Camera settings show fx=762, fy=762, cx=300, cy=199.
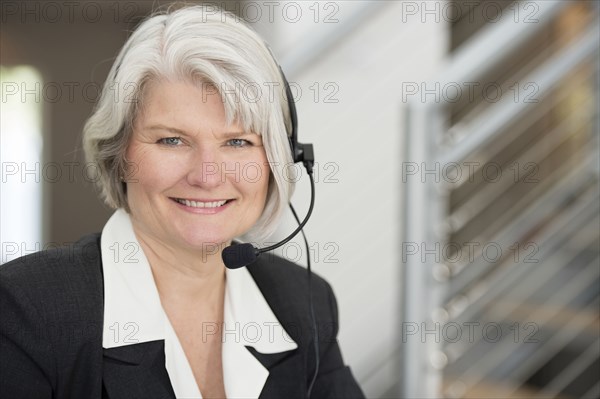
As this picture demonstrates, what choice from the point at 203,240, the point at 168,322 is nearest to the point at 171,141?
the point at 203,240

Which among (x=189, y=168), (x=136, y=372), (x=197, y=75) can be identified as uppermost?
(x=197, y=75)

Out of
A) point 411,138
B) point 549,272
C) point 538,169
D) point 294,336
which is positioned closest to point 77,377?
point 294,336

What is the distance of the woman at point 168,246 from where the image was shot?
3.00ft

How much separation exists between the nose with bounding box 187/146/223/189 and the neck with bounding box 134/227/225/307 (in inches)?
4.5

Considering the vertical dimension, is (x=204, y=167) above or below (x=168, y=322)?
above

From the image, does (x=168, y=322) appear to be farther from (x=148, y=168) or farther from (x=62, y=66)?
(x=62, y=66)

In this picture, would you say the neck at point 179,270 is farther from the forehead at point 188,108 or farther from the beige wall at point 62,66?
the beige wall at point 62,66

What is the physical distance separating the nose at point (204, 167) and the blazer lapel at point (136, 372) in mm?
218

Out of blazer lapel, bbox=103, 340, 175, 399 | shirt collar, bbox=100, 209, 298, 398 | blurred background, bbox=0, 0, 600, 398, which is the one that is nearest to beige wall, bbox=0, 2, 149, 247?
blurred background, bbox=0, 0, 600, 398

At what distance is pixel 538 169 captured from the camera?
4.11 meters

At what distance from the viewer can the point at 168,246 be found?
105cm

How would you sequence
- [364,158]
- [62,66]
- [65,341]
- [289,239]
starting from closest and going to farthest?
[65,341], [289,239], [364,158], [62,66]

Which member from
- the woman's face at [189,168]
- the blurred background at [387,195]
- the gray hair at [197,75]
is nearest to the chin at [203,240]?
the woman's face at [189,168]

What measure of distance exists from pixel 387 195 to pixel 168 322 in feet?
4.65
